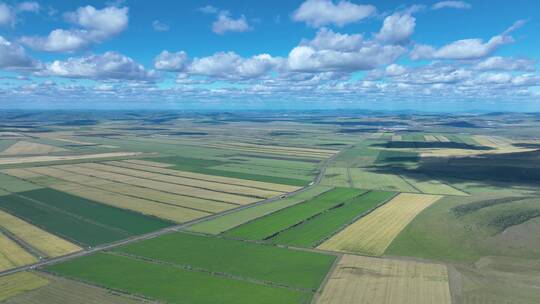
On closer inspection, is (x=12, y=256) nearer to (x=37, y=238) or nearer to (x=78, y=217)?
(x=37, y=238)

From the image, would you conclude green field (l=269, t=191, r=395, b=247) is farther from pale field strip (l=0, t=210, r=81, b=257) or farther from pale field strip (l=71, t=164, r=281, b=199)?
pale field strip (l=0, t=210, r=81, b=257)

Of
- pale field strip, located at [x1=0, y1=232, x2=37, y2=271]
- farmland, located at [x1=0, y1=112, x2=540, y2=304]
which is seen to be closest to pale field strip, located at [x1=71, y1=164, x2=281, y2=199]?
farmland, located at [x1=0, y1=112, x2=540, y2=304]

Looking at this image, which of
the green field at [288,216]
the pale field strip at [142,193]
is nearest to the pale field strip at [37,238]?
the green field at [288,216]

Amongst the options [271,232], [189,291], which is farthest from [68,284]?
[271,232]

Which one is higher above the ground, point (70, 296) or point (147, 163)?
point (147, 163)

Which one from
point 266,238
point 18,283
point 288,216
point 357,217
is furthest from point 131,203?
point 357,217

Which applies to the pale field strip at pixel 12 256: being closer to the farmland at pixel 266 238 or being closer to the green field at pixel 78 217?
the farmland at pixel 266 238

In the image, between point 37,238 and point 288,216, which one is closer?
point 37,238

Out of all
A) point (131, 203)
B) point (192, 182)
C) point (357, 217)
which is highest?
point (192, 182)
